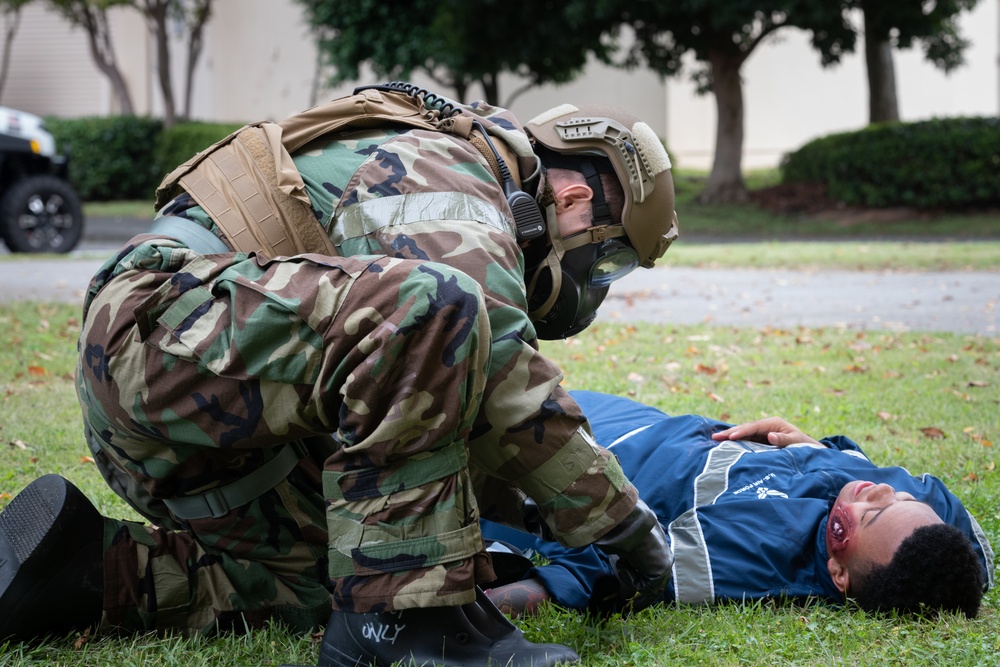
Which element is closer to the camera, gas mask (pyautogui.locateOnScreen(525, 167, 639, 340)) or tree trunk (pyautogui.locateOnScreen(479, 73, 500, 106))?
gas mask (pyautogui.locateOnScreen(525, 167, 639, 340))

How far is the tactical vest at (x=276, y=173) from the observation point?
2.44m

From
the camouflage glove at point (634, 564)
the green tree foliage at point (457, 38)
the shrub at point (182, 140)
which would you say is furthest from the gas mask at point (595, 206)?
the shrub at point (182, 140)

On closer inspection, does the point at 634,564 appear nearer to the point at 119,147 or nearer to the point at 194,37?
the point at 119,147

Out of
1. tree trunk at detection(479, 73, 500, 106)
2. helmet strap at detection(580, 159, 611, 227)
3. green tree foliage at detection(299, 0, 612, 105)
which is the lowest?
helmet strap at detection(580, 159, 611, 227)

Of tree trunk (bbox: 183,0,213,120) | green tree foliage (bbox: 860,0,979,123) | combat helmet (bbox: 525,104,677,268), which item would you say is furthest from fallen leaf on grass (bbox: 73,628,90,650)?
tree trunk (bbox: 183,0,213,120)

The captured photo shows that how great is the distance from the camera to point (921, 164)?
1742 centimetres

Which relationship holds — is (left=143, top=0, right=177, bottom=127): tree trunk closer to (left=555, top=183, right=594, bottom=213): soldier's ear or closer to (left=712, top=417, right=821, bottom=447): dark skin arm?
(left=712, top=417, right=821, bottom=447): dark skin arm

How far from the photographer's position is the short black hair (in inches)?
108

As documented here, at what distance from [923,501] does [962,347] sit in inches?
156

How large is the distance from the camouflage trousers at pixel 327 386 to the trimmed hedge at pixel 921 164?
17.0 metres

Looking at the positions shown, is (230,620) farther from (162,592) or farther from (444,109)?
(444,109)

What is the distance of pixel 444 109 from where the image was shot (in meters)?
2.67

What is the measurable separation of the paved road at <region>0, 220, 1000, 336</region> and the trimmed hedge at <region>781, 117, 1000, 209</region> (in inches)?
284

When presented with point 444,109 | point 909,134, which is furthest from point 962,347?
point 909,134
